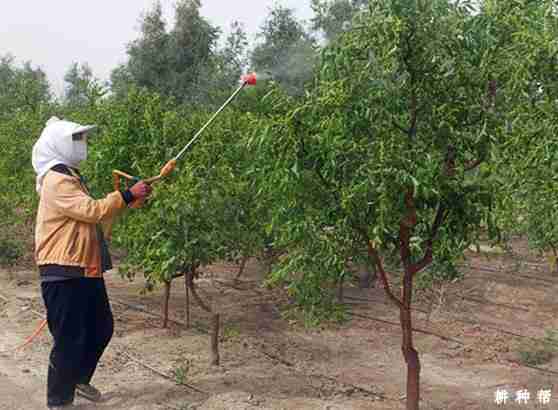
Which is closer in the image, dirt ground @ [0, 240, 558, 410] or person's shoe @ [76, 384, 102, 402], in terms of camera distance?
person's shoe @ [76, 384, 102, 402]

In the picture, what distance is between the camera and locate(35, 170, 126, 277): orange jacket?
5.31 meters

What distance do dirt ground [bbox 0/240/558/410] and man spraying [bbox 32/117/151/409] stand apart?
46 cm

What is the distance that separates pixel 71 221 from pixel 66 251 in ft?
0.71

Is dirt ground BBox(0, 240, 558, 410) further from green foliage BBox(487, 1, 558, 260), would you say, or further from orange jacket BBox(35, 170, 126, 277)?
green foliage BBox(487, 1, 558, 260)

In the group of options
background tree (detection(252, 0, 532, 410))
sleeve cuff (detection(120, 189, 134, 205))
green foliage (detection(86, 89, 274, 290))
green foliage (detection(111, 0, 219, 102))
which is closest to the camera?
background tree (detection(252, 0, 532, 410))

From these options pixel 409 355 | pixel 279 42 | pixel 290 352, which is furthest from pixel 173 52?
pixel 409 355

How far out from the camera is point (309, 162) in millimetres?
4727

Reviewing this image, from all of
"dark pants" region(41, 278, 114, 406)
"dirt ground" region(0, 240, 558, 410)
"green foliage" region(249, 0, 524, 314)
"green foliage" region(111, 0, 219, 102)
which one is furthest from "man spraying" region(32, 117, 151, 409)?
"green foliage" region(111, 0, 219, 102)

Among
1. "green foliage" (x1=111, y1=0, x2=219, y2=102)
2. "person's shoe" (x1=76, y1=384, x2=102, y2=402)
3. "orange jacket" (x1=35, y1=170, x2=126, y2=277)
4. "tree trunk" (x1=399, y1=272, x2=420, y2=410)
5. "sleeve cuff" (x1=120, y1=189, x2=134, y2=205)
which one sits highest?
"green foliage" (x1=111, y1=0, x2=219, y2=102)

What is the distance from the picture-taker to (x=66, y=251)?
17.8ft

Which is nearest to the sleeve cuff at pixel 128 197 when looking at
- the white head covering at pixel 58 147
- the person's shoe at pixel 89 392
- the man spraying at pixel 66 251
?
the man spraying at pixel 66 251

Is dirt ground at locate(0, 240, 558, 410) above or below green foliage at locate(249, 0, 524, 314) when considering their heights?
below

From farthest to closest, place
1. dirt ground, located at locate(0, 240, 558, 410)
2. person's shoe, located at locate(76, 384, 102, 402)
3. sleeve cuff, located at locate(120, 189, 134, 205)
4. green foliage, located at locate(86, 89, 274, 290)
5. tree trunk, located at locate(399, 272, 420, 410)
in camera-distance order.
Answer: green foliage, located at locate(86, 89, 274, 290) → dirt ground, located at locate(0, 240, 558, 410) → person's shoe, located at locate(76, 384, 102, 402) → tree trunk, located at locate(399, 272, 420, 410) → sleeve cuff, located at locate(120, 189, 134, 205)

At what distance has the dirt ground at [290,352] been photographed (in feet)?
20.0
